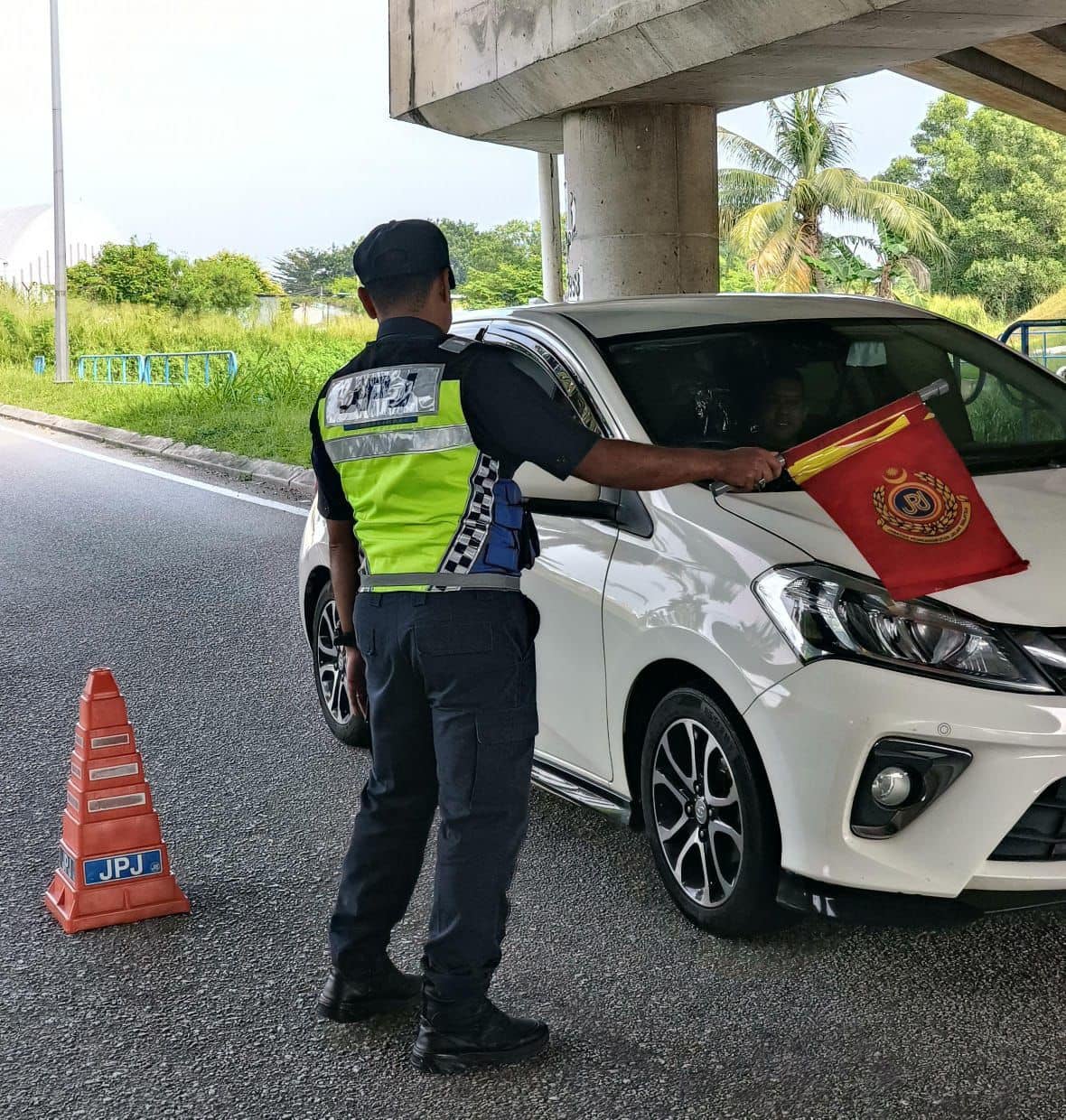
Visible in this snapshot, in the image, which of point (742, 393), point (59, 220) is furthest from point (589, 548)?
point (59, 220)

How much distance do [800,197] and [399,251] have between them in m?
42.8

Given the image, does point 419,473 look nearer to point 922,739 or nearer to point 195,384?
point 922,739

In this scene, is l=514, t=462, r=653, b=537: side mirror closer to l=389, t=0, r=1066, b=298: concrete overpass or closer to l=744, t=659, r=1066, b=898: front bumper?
l=744, t=659, r=1066, b=898: front bumper

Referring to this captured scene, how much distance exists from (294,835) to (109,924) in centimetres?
A: 80

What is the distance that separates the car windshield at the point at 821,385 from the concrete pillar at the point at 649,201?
23.6 feet

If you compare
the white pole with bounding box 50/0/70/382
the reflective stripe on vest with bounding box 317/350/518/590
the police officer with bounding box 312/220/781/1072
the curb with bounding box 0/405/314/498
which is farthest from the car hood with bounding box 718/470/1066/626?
the white pole with bounding box 50/0/70/382

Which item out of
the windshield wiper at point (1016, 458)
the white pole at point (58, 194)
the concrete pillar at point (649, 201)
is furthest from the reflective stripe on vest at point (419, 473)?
the white pole at point (58, 194)

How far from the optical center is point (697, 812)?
403 centimetres

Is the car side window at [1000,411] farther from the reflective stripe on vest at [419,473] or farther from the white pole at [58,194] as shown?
the white pole at [58,194]

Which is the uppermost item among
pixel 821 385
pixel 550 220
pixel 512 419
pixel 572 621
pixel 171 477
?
pixel 550 220

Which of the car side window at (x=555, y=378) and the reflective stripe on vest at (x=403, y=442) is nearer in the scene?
the reflective stripe on vest at (x=403, y=442)

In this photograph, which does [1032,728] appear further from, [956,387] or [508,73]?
[508,73]

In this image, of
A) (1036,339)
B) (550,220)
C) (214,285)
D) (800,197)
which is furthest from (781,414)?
(214,285)

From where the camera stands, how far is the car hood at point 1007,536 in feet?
11.5
